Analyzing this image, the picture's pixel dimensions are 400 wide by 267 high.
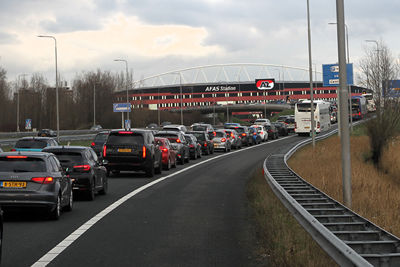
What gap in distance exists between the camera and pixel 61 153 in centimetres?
1848

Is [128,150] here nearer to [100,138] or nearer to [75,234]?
[100,138]

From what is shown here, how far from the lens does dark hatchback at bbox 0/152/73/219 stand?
13.4m

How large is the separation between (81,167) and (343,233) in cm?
1039

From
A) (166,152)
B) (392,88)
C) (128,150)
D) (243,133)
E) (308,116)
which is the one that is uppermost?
(392,88)

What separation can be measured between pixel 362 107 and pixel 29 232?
83.0 m

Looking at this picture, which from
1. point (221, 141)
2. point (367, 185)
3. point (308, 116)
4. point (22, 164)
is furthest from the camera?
point (308, 116)

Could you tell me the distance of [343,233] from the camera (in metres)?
8.87

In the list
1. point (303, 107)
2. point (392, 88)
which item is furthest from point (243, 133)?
point (392, 88)

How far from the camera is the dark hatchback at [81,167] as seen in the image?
17.9 metres

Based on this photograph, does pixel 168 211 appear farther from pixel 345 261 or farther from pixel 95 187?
pixel 345 261

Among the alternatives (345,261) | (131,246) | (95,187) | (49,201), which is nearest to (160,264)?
(131,246)

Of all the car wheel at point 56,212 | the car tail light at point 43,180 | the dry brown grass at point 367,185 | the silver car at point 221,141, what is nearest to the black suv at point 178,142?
the dry brown grass at point 367,185

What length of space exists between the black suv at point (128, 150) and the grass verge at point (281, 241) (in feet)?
→ 34.9

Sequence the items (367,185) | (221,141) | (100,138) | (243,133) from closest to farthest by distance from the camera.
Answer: (367,185), (100,138), (221,141), (243,133)
